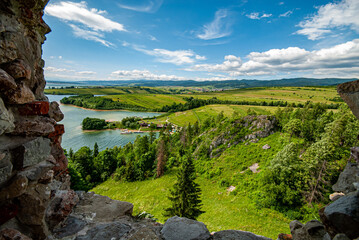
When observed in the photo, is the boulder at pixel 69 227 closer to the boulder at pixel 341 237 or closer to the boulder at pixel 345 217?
the boulder at pixel 341 237

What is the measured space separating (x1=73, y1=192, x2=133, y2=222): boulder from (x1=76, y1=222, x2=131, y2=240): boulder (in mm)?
573

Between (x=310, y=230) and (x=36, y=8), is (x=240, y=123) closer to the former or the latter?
(x=310, y=230)

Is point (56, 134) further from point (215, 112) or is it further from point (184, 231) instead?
point (215, 112)

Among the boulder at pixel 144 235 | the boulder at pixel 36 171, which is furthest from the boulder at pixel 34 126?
the boulder at pixel 144 235

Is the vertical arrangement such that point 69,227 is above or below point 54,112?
below

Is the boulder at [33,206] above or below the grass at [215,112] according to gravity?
above

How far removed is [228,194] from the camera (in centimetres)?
2722

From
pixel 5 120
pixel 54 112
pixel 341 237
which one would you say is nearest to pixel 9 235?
pixel 5 120

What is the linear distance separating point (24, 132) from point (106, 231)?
9.96 feet

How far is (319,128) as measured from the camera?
35.8 meters

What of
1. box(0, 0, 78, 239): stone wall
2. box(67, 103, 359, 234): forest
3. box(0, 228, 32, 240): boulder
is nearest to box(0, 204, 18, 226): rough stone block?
box(0, 0, 78, 239): stone wall

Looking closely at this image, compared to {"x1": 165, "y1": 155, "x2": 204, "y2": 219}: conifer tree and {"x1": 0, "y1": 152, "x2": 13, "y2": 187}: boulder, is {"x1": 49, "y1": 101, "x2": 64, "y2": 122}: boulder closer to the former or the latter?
{"x1": 0, "y1": 152, "x2": 13, "y2": 187}: boulder

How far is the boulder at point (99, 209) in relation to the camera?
16.4 ft

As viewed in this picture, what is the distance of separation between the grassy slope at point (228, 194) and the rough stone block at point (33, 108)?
64.9ft
